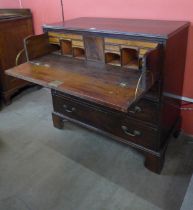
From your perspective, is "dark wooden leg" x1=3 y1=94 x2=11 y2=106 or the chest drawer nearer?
the chest drawer

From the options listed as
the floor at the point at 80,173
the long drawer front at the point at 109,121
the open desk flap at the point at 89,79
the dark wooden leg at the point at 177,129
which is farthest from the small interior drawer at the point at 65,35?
the dark wooden leg at the point at 177,129

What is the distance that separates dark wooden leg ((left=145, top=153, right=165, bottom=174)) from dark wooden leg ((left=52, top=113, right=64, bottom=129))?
0.84 m

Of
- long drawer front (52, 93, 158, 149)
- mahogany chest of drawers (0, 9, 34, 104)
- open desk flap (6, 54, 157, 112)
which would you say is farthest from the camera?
mahogany chest of drawers (0, 9, 34, 104)

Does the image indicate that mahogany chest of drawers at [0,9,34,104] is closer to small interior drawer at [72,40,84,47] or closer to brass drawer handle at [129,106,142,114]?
small interior drawer at [72,40,84,47]

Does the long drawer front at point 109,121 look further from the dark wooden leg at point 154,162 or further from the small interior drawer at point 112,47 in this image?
the small interior drawer at point 112,47

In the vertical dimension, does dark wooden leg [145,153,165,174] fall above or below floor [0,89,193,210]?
above

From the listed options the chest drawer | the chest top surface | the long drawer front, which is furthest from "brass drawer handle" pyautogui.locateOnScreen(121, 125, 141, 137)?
the chest top surface

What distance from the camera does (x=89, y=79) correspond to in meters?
1.34

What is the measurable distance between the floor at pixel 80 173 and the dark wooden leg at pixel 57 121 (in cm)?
5

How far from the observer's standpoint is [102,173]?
164cm

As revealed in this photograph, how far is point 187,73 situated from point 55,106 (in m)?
1.07

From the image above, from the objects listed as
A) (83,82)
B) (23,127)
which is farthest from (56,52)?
(23,127)

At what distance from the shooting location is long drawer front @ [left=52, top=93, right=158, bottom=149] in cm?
152

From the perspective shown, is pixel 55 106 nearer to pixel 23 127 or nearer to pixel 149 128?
pixel 23 127
